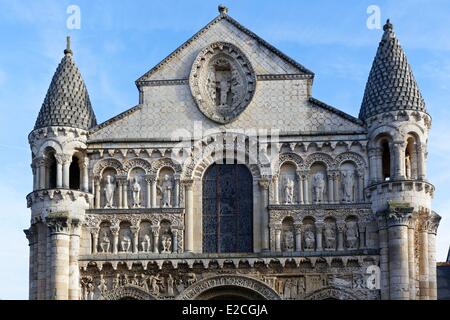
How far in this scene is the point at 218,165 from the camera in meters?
38.1

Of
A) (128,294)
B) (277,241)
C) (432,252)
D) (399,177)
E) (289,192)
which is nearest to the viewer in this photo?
(399,177)

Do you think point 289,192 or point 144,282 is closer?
point 144,282

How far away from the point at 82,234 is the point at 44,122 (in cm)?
357

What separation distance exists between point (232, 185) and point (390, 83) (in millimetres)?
5598

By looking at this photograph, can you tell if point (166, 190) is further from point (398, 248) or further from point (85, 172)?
point (398, 248)

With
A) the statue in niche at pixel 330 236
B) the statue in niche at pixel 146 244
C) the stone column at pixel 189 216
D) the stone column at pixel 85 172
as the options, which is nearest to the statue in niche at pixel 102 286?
the statue in niche at pixel 146 244

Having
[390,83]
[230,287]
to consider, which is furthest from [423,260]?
[230,287]

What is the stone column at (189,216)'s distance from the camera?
3709 centimetres

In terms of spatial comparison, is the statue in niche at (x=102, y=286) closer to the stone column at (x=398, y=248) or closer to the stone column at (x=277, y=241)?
the stone column at (x=277, y=241)

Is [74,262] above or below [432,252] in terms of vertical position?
below

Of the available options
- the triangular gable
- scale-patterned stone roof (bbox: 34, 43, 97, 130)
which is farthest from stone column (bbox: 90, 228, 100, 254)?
the triangular gable

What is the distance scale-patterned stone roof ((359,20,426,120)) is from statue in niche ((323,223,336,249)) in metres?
3.46

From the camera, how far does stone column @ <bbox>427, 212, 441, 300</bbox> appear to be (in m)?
36.0

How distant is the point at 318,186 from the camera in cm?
3738
